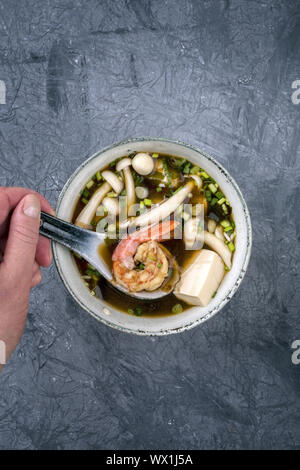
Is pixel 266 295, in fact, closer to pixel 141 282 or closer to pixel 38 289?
pixel 141 282

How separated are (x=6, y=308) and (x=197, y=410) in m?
0.94

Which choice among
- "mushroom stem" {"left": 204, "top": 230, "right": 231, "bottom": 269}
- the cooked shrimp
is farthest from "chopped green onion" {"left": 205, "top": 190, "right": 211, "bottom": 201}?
the cooked shrimp

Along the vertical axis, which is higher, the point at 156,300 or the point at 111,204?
the point at 111,204

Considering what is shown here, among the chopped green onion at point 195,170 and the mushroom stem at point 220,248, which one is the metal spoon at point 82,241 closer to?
the mushroom stem at point 220,248

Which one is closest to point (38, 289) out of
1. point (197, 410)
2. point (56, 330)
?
point (56, 330)

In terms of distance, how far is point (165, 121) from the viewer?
6.55 feet

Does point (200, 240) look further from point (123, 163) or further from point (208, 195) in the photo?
point (123, 163)

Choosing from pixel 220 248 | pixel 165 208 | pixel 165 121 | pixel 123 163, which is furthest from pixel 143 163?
pixel 220 248

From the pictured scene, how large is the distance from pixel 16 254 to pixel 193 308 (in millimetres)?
681

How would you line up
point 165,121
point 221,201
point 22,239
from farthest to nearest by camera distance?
point 165,121 → point 221,201 → point 22,239

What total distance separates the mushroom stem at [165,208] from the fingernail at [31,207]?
1.30 ft

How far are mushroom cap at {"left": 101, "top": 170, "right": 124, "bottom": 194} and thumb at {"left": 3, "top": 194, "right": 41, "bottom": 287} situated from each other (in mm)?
303

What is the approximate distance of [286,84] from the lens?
2008mm

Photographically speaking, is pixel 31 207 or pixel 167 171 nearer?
pixel 31 207
